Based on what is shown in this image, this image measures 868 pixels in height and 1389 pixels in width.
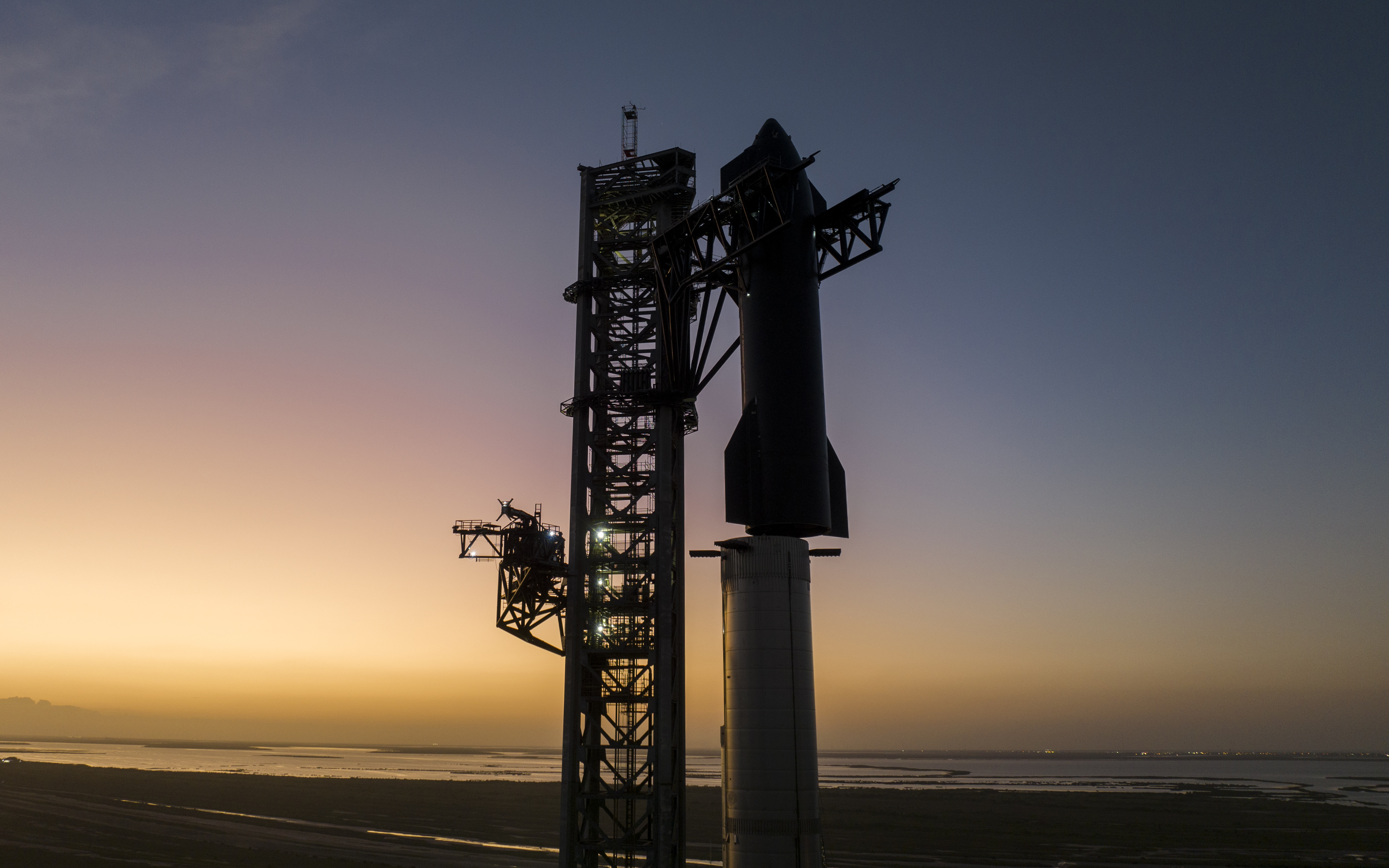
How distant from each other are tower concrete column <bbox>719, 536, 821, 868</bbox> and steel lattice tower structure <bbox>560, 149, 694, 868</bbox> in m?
16.8

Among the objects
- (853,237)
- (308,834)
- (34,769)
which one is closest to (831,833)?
(308,834)

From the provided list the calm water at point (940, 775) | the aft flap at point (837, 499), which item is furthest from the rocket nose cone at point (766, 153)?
the calm water at point (940, 775)

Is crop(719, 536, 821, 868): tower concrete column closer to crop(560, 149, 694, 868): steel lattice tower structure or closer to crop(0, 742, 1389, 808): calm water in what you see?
crop(560, 149, 694, 868): steel lattice tower structure

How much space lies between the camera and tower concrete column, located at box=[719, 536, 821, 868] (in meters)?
22.5

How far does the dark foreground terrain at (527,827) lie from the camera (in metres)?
50.3

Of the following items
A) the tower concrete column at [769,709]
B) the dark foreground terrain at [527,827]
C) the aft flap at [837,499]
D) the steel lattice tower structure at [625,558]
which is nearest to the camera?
the tower concrete column at [769,709]

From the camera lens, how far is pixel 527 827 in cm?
6431

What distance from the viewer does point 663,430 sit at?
4262cm

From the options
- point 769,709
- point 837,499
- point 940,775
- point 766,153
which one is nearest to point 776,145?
point 766,153

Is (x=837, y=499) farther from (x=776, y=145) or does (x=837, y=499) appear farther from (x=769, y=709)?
(x=776, y=145)

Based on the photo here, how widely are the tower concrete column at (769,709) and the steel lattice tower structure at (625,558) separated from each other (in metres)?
16.8

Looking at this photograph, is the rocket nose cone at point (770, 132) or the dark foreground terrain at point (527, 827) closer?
the rocket nose cone at point (770, 132)

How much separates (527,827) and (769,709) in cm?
4887

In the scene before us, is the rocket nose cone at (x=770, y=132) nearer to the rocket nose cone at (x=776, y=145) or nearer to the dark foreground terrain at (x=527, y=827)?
the rocket nose cone at (x=776, y=145)
